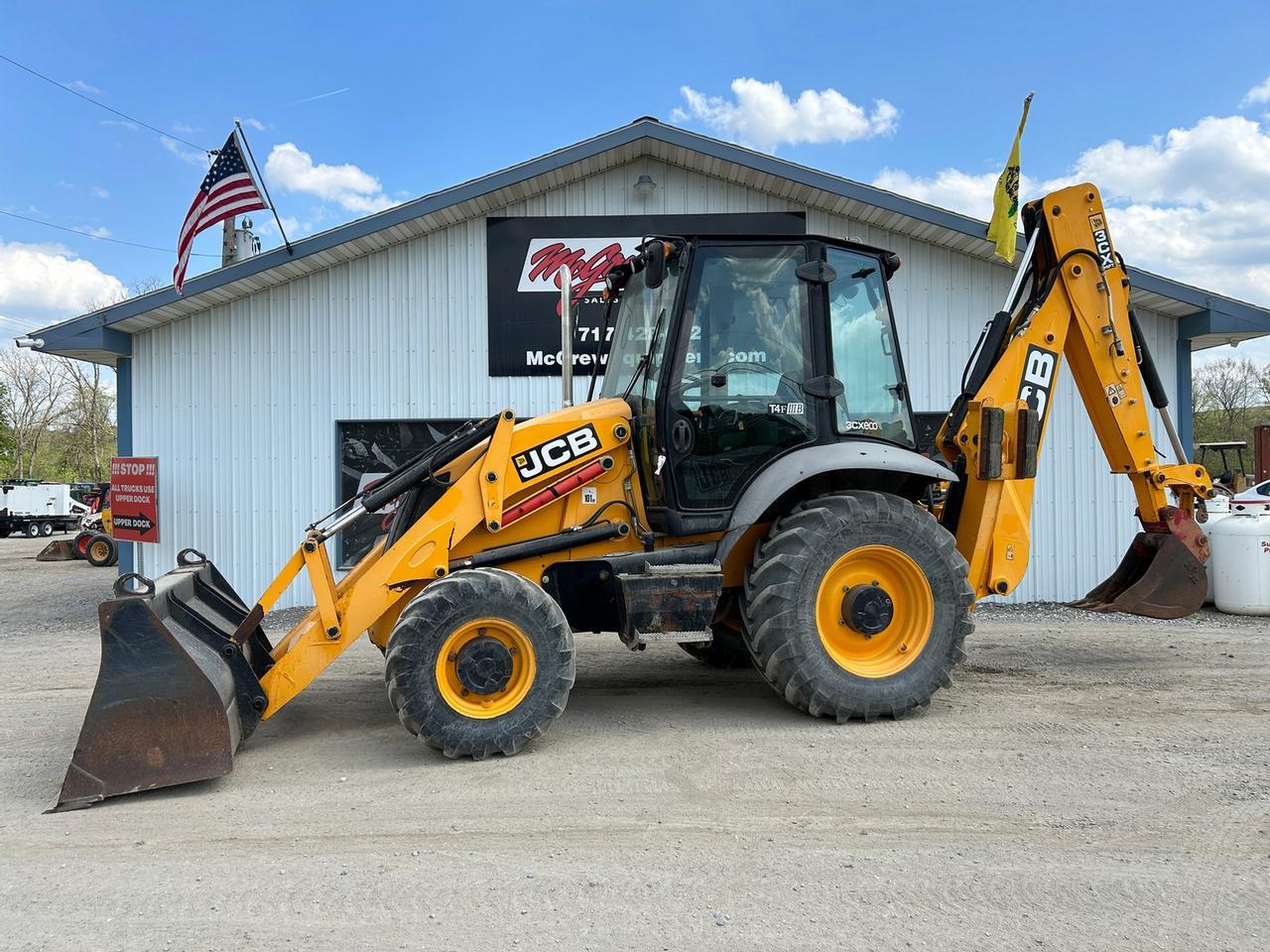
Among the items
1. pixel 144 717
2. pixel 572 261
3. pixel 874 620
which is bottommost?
pixel 144 717

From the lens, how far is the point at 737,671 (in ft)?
22.1

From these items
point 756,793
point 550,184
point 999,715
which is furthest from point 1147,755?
point 550,184

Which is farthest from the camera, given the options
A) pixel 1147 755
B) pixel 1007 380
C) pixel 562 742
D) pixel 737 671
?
pixel 737 671

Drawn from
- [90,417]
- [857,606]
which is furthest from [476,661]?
[90,417]

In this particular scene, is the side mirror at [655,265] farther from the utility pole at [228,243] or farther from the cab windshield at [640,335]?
the utility pole at [228,243]

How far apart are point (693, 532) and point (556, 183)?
6.25 meters

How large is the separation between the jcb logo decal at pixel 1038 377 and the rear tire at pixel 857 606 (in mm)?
1367

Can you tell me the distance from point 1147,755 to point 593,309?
7.21 metres

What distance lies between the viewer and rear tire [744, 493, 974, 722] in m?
4.98

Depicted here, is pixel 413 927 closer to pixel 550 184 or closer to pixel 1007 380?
pixel 1007 380

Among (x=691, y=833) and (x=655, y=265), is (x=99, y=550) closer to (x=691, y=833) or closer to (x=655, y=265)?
(x=655, y=265)

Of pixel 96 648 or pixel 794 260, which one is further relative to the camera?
pixel 96 648

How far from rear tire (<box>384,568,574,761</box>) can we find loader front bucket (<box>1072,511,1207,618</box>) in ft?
13.4

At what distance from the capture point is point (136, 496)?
9953 mm
